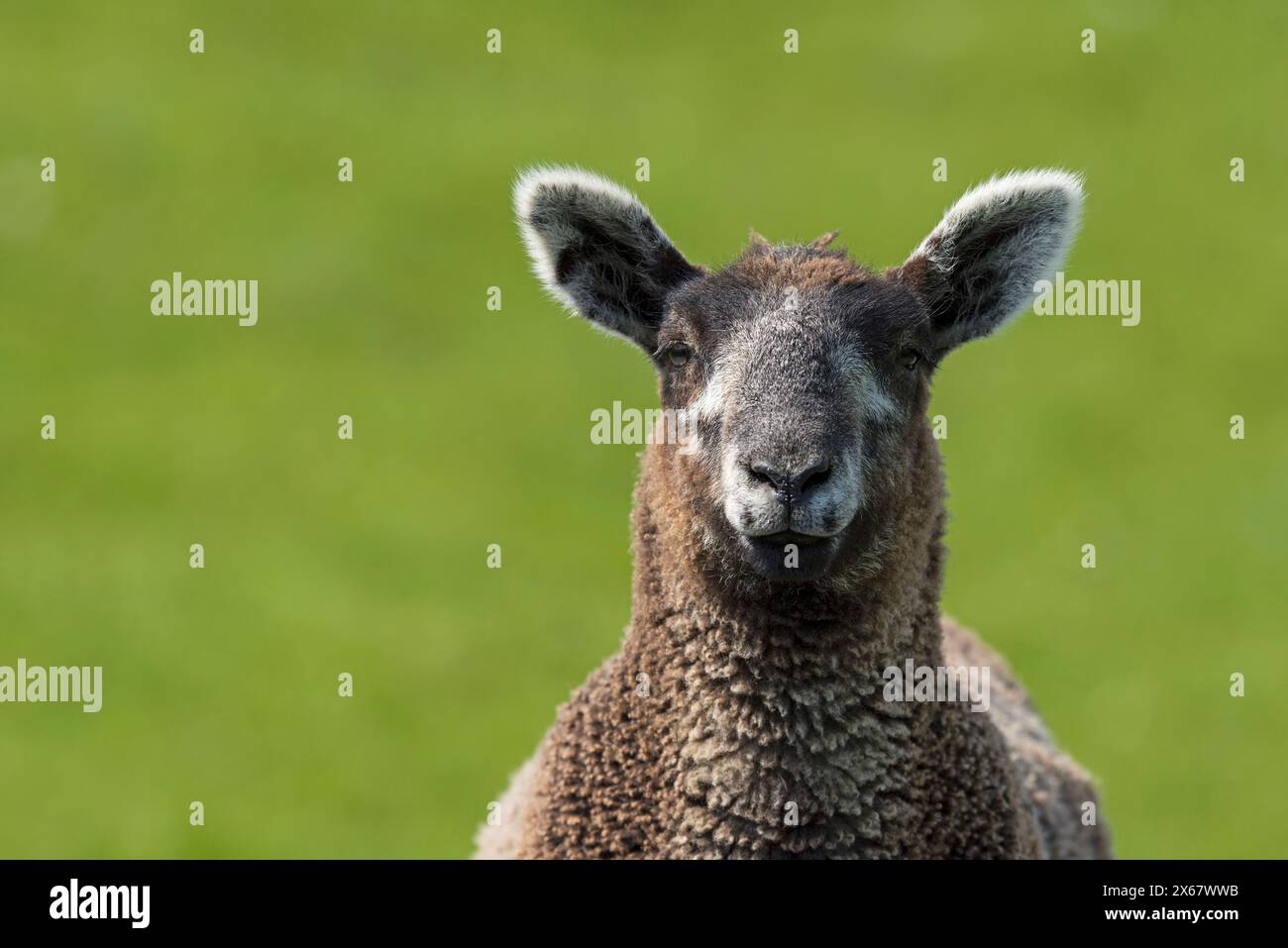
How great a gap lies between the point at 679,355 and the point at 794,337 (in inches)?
37.4

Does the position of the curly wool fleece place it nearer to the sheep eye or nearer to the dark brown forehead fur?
the sheep eye

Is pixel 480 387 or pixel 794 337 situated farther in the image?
pixel 480 387

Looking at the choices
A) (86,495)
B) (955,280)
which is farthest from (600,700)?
(86,495)

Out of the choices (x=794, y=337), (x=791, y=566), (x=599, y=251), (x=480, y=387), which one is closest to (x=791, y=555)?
(x=791, y=566)

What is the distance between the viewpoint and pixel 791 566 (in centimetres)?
1264

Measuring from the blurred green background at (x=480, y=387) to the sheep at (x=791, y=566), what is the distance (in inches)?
1135

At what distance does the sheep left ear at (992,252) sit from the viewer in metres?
14.0

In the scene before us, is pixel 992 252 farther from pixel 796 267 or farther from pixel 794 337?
pixel 794 337

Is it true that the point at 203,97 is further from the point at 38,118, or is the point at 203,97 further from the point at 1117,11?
the point at 1117,11

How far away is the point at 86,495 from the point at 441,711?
49.6 ft

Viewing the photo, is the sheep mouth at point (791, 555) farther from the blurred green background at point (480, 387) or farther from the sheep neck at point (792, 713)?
the blurred green background at point (480, 387)

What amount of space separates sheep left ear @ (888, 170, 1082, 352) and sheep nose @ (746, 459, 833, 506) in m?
2.02

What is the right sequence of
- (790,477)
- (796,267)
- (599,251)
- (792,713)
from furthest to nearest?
1. (599,251)
2. (796,267)
3. (792,713)
4. (790,477)

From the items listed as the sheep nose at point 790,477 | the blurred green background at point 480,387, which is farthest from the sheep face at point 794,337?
the blurred green background at point 480,387
